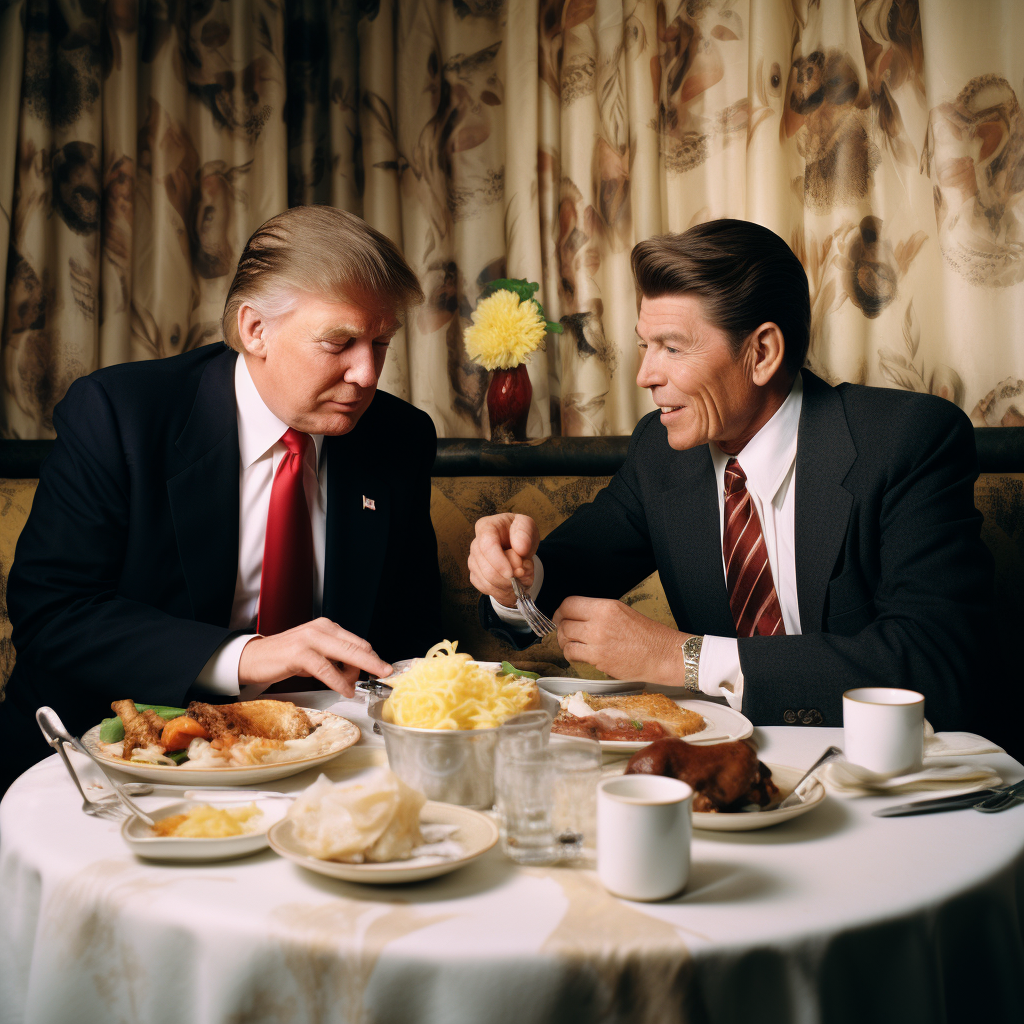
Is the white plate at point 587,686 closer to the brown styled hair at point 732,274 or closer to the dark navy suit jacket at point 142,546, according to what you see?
the dark navy suit jacket at point 142,546

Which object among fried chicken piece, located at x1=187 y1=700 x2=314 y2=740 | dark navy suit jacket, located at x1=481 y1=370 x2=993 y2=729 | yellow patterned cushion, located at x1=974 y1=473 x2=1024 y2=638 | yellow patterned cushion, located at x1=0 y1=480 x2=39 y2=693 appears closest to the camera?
fried chicken piece, located at x1=187 y1=700 x2=314 y2=740

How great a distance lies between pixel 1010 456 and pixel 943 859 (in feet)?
5.09

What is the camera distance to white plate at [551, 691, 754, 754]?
3.65 feet

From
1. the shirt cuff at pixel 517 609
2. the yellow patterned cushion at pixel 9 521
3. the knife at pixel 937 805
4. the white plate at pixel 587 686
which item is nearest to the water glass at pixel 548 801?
the knife at pixel 937 805

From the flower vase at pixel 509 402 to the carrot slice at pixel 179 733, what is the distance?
159cm

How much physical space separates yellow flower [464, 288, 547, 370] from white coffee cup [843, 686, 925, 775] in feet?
5.36

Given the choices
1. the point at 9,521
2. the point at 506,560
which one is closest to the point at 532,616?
the point at 506,560

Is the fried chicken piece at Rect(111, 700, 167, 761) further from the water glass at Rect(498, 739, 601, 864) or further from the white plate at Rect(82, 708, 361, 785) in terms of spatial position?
the water glass at Rect(498, 739, 601, 864)

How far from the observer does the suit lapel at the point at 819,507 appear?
5.63 feet

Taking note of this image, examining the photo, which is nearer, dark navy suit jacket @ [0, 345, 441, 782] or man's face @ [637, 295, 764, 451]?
dark navy suit jacket @ [0, 345, 441, 782]

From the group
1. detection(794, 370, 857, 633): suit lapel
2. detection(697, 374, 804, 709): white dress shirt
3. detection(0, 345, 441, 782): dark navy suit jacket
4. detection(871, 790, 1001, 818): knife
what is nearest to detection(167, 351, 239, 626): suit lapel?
detection(0, 345, 441, 782): dark navy suit jacket

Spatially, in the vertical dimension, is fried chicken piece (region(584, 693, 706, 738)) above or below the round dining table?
above

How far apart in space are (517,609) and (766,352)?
30.5 inches

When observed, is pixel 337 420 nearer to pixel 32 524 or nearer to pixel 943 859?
pixel 32 524
